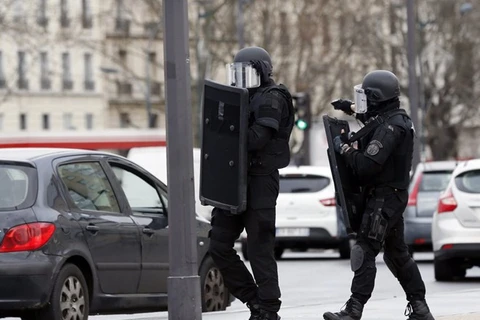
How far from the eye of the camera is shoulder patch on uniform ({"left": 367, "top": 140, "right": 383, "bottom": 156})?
9.91m

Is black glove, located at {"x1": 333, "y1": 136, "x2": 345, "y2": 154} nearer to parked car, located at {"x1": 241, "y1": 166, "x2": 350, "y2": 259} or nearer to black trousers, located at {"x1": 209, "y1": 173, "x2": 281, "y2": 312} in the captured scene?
black trousers, located at {"x1": 209, "y1": 173, "x2": 281, "y2": 312}

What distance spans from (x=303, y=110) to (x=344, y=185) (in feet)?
81.0

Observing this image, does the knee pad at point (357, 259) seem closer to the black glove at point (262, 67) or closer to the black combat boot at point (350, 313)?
the black combat boot at point (350, 313)

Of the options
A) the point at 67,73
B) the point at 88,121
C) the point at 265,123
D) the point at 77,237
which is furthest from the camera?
the point at 88,121

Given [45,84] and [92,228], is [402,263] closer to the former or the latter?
[92,228]

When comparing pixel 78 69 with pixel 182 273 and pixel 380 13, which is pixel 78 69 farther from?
pixel 182 273

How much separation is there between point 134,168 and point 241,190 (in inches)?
102

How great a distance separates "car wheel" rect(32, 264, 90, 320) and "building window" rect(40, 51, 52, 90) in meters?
70.1

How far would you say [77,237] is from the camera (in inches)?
425

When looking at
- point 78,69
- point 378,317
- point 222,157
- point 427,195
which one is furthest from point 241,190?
point 78,69

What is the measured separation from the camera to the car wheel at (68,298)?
34.2ft

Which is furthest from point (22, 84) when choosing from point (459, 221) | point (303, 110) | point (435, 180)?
point (459, 221)

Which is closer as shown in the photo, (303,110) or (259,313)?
(259,313)

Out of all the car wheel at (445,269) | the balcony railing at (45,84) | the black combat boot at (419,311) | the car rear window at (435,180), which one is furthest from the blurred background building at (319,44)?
the black combat boot at (419,311)
